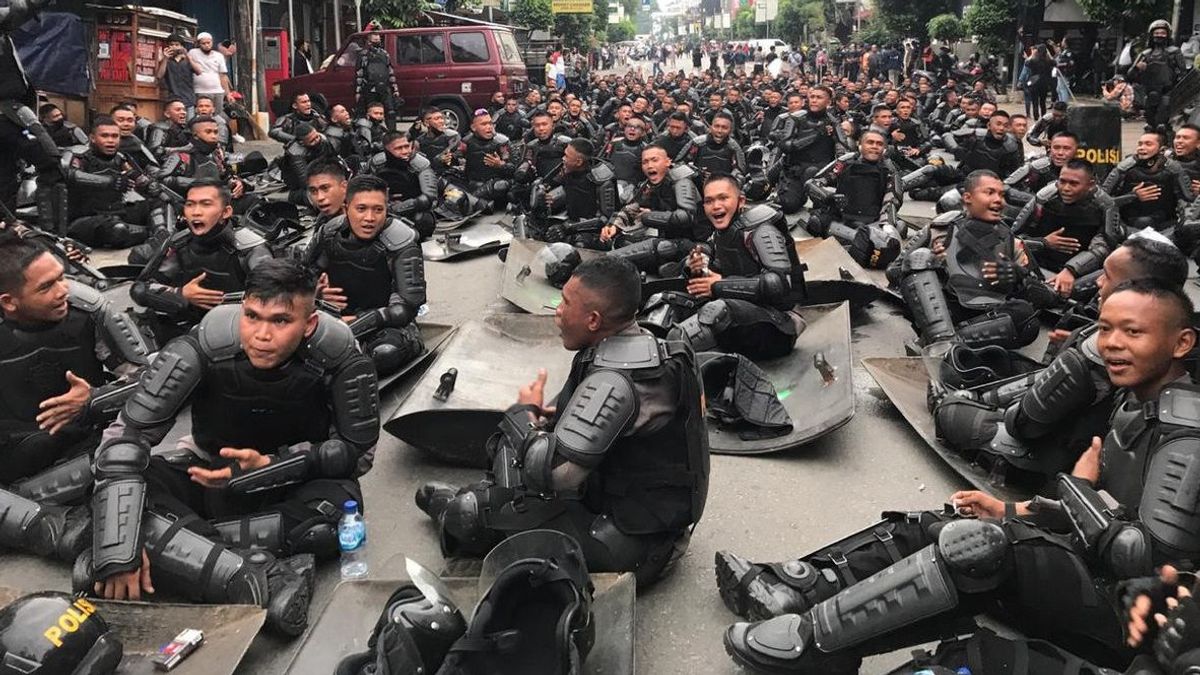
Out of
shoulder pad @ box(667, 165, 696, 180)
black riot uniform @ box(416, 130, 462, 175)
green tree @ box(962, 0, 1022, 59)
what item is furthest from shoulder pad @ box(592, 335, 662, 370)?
green tree @ box(962, 0, 1022, 59)

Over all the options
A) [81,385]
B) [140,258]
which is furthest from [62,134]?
[81,385]

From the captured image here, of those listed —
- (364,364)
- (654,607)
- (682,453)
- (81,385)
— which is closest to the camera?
(682,453)

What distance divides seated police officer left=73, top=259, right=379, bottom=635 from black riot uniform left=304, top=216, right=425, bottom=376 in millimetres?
1583

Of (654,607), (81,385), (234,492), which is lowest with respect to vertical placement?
(654,607)

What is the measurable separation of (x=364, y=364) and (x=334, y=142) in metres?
8.95

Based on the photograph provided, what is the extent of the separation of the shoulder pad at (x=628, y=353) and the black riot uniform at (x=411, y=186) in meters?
6.21

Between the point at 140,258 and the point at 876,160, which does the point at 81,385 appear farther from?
the point at 876,160

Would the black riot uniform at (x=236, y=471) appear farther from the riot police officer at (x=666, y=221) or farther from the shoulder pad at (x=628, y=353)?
the riot police officer at (x=666, y=221)

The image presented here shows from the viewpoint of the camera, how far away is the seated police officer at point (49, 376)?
4.04 m

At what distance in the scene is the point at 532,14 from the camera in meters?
40.5

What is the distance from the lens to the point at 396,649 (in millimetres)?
2613

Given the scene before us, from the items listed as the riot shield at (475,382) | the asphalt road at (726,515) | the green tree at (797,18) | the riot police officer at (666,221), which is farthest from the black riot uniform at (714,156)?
the green tree at (797,18)

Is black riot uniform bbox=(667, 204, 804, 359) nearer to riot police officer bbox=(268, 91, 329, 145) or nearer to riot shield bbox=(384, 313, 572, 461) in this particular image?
riot shield bbox=(384, 313, 572, 461)

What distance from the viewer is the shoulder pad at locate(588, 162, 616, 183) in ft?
29.9
